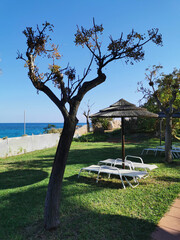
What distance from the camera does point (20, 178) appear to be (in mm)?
6324

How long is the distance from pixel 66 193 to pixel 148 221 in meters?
2.15

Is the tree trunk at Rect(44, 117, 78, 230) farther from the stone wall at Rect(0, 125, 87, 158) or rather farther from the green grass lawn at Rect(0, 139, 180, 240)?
the stone wall at Rect(0, 125, 87, 158)

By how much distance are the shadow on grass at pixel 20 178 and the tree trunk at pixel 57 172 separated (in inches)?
110

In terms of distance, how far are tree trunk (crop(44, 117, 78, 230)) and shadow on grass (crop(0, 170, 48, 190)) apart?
2.78 m

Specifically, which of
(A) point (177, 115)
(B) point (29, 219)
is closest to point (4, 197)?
(B) point (29, 219)

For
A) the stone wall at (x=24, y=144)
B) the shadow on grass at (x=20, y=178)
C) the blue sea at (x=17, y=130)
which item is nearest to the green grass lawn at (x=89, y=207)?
the shadow on grass at (x=20, y=178)

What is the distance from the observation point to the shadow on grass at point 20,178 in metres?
5.63

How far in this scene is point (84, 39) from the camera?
12.1 feet

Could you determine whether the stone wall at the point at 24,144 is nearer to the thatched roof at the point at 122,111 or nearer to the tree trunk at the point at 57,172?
the thatched roof at the point at 122,111

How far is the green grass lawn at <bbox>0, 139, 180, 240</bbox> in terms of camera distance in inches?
120

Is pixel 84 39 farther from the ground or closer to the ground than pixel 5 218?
farther from the ground

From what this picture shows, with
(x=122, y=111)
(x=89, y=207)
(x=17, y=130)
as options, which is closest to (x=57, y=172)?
(x=89, y=207)

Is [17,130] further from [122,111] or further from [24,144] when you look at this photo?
[122,111]

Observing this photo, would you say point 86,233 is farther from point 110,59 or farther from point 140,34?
point 140,34
